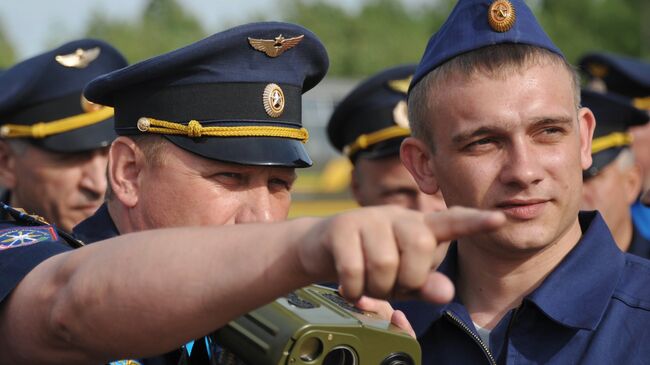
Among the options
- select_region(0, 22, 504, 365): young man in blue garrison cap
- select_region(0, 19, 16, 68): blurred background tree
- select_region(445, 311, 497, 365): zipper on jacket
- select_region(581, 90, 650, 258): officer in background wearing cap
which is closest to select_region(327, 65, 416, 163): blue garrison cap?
select_region(581, 90, 650, 258): officer in background wearing cap

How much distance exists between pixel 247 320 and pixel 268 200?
803 millimetres

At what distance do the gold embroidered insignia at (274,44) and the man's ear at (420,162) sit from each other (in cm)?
47

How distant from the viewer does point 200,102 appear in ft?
9.52

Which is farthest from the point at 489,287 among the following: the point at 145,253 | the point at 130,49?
the point at 130,49

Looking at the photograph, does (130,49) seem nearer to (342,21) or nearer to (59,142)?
(342,21)

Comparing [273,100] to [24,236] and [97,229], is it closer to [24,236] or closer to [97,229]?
[97,229]

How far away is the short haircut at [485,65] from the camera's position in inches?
110

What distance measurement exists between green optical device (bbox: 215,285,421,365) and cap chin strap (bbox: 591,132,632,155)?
3.22m

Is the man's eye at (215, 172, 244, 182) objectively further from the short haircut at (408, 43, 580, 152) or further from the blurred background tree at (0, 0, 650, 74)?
the blurred background tree at (0, 0, 650, 74)

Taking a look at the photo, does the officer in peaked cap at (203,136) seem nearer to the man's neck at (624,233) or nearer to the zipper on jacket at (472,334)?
the zipper on jacket at (472,334)

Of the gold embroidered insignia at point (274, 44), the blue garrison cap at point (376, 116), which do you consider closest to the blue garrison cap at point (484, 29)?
the gold embroidered insignia at point (274, 44)

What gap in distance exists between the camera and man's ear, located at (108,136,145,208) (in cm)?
294

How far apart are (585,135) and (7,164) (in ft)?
9.62

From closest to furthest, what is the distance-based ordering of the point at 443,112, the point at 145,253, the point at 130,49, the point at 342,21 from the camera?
the point at 145,253, the point at 443,112, the point at 130,49, the point at 342,21
